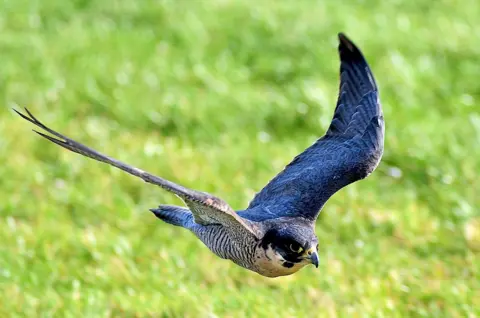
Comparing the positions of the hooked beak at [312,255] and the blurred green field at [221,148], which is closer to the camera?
the hooked beak at [312,255]

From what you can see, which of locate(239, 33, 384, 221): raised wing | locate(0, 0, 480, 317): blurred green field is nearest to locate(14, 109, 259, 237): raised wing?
locate(239, 33, 384, 221): raised wing

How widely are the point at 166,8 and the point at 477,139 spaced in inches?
158

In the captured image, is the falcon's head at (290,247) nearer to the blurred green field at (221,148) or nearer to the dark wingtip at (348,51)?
the blurred green field at (221,148)

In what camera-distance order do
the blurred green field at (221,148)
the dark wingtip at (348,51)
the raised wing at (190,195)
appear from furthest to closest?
the blurred green field at (221,148)
the dark wingtip at (348,51)
the raised wing at (190,195)

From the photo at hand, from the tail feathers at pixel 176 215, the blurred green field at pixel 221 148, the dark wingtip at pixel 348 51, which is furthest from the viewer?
the blurred green field at pixel 221 148

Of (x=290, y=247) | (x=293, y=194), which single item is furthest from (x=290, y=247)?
(x=293, y=194)

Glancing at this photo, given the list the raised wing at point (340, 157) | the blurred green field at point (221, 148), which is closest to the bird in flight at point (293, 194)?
the raised wing at point (340, 157)

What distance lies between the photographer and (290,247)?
446 centimetres

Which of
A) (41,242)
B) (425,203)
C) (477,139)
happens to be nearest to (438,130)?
(477,139)

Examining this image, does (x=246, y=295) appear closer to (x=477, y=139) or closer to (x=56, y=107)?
(x=477, y=139)

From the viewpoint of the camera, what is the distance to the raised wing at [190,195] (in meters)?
3.81

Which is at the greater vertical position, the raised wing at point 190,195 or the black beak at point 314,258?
the black beak at point 314,258

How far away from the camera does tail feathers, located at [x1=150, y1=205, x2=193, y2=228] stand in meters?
4.91

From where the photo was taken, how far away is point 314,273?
6.20m
